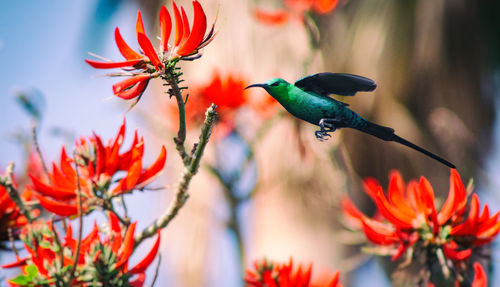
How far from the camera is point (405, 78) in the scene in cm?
296

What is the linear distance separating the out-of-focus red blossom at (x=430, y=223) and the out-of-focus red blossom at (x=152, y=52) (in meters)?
0.38

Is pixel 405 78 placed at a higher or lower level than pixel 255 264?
higher

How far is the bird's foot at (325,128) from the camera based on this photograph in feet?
1.36

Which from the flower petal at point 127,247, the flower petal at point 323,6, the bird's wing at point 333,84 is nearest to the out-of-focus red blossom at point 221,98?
the flower petal at point 323,6

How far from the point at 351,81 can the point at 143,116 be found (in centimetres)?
138

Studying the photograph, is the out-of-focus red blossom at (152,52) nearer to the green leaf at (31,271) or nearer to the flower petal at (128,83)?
the flower petal at (128,83)

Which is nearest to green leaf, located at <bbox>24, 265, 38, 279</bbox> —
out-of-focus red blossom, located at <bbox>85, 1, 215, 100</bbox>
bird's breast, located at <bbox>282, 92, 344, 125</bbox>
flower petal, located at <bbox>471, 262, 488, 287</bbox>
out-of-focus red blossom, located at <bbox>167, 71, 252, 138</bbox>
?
out-of-focus red blossom, located at <bbox>85, 1, 215, 100</bbox>

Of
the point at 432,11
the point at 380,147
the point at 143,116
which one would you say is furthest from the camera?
the point at 380,147

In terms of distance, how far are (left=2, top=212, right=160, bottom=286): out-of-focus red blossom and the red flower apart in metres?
0.34

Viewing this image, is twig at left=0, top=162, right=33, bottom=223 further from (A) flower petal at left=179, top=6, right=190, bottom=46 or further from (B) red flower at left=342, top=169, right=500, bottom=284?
(B) red flower at left=342, top=169, right=500, bottom=284

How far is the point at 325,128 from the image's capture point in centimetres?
42

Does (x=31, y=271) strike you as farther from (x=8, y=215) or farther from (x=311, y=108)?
(x=311, y=108)

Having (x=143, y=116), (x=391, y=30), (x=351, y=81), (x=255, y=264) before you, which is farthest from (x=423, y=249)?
(x=391, y=30)

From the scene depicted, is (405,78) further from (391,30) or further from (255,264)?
(255,264)
